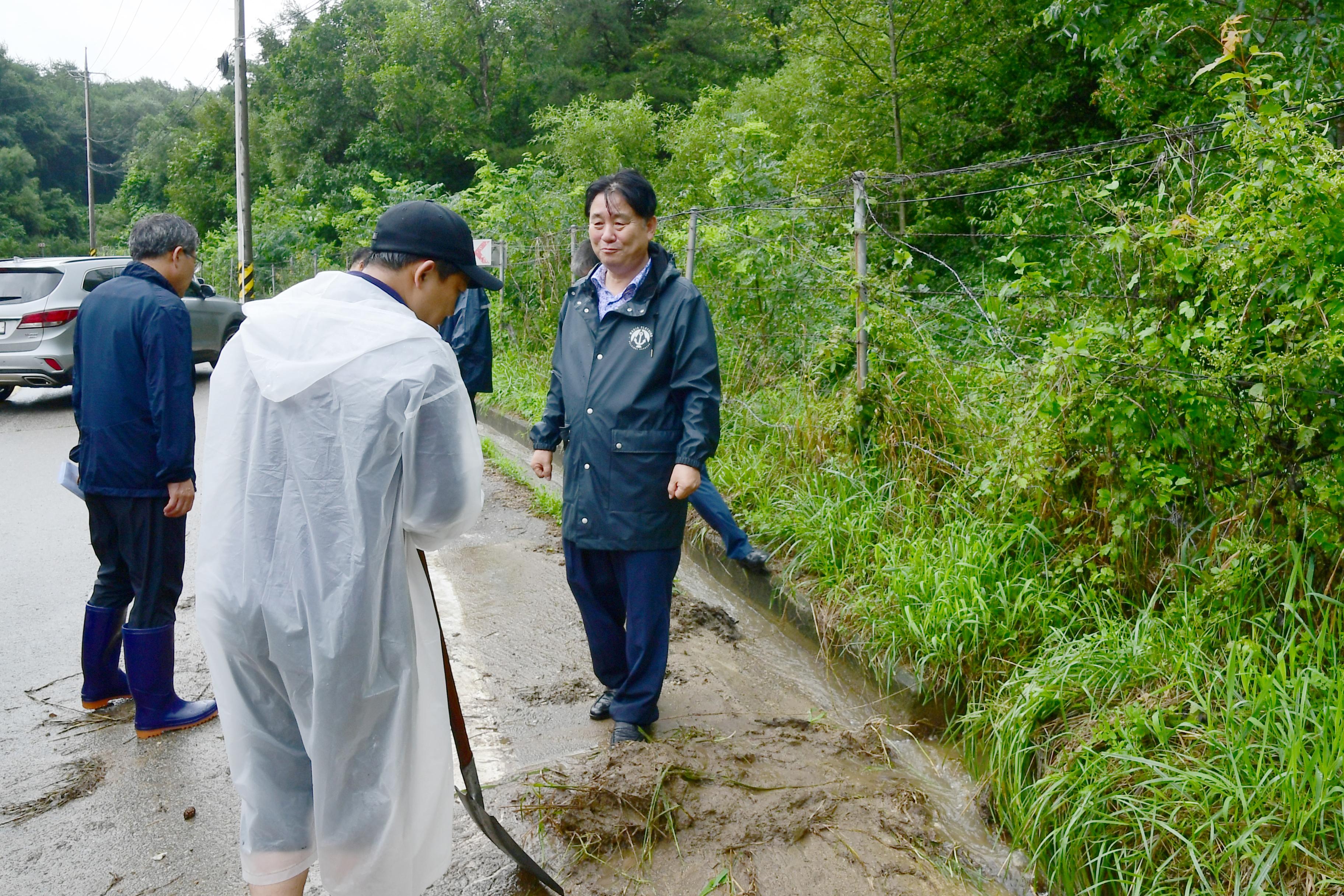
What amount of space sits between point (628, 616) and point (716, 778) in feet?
2.05

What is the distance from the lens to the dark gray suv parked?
34.9 ft

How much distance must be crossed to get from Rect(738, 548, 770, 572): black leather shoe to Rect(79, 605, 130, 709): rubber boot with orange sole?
2.78 metres

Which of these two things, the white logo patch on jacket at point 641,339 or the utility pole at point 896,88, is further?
the utility pole at point 896,88

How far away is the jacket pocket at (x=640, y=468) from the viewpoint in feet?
11.1

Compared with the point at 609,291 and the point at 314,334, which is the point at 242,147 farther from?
the point at 314,334

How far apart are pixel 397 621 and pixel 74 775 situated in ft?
6.73

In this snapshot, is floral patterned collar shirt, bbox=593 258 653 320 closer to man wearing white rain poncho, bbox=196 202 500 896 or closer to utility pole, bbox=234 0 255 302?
man wearing white rain poncho, bbox=196 202 500 896

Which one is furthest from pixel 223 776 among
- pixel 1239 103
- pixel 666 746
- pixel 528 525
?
pixel 1239 103

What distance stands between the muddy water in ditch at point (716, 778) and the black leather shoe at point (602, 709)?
0.11ft

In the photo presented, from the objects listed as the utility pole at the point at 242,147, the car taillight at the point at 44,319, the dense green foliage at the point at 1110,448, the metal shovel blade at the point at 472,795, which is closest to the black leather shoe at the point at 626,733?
the metal shovel blade at the point at 472,795

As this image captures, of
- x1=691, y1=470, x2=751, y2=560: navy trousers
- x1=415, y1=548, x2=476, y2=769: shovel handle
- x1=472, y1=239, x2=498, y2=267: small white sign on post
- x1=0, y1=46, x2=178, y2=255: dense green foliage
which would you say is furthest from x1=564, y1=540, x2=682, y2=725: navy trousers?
x1=0, y1=46, x2=178, y2=255: dense green foliage

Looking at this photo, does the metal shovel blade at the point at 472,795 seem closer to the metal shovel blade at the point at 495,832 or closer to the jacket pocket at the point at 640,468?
the metal shovel blade at the point at 495,832

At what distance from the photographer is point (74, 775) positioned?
338 cm

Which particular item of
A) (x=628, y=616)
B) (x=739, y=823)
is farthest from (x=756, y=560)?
(x=739, y=823)
